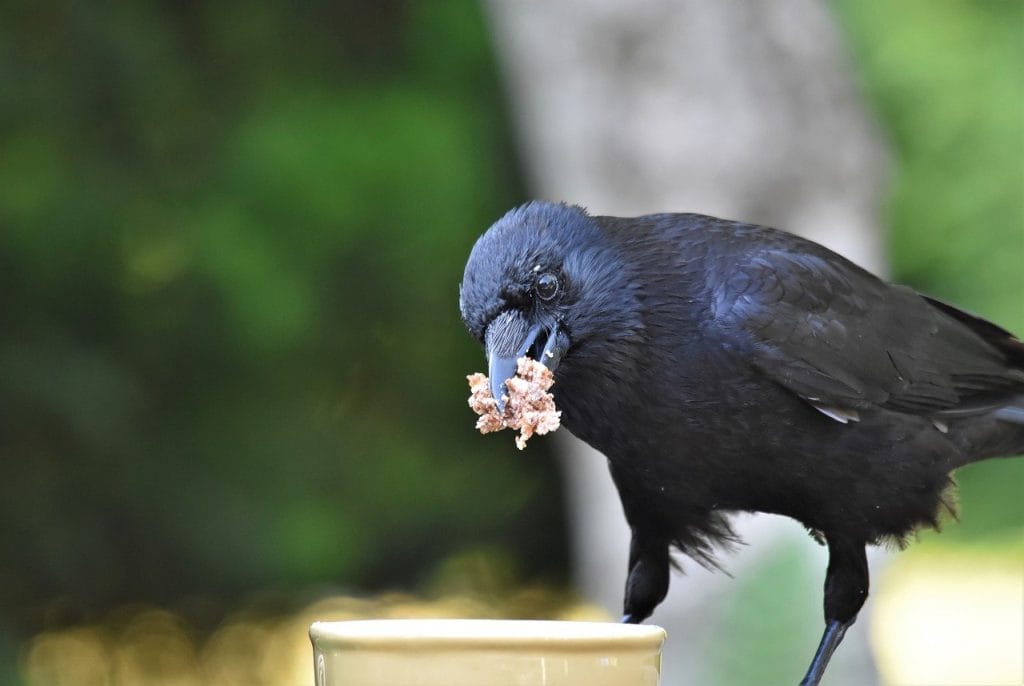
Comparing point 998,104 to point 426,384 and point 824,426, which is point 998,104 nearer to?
point 426,384

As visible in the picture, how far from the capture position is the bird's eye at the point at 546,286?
2.18m

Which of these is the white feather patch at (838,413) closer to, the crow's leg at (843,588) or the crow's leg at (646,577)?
the crow's leg at (843,588)

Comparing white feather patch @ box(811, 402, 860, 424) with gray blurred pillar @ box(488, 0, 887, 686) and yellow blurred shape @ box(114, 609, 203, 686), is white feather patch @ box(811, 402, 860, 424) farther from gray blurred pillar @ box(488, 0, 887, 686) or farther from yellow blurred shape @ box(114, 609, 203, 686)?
yellow blurred shape @ box(114, 609, 203, 686)

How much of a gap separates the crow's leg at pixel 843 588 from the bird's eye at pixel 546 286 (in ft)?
2.18

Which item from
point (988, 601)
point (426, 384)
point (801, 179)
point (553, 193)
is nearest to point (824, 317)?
point (801, 179)

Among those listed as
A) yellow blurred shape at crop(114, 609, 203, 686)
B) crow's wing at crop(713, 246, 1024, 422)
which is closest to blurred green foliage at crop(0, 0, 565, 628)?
yellow blurred shape at crop(114, 609, 203, 686)

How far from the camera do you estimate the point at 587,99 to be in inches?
202

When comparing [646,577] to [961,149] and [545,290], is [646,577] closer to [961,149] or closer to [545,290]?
[545,290]

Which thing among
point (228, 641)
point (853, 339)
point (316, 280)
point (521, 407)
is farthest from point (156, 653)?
point (521, 407)

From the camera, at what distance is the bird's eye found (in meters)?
2.18

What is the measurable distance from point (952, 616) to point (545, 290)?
15.5ft

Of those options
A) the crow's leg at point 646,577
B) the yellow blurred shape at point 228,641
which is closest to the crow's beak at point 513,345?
the crow's leg at point 646,577

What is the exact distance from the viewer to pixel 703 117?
5090mm

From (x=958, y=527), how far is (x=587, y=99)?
260 centimetres
